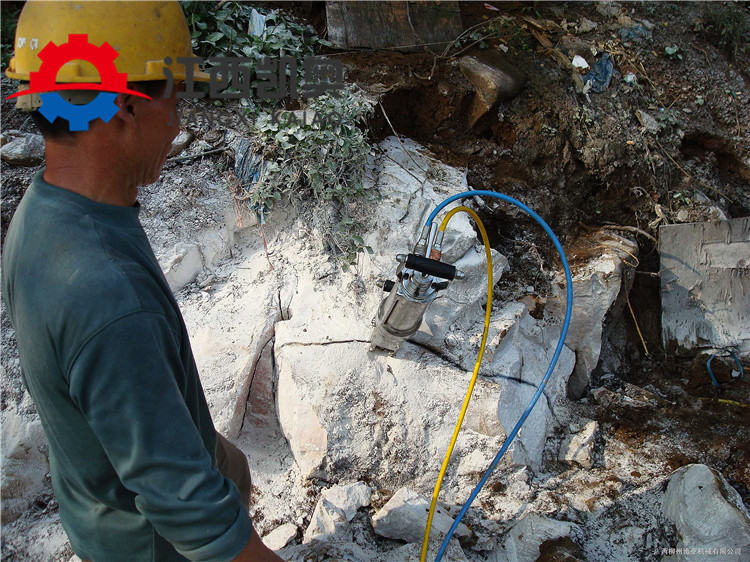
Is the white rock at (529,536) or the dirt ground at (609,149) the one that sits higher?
the dirt ground at (609,149)

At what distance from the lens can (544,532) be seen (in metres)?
2.08

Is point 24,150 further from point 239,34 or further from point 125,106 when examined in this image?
point 125,106

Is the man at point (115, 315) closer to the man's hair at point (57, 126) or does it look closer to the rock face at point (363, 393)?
the man's hair at point (57, 126)

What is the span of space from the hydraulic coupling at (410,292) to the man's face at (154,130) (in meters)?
1.00

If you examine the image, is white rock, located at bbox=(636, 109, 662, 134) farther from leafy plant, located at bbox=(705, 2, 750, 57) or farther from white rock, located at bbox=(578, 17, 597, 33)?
leafy plant, located at bbox=(705, 2, 750, 57)

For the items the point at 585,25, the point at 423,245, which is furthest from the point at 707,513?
the point at 585,25

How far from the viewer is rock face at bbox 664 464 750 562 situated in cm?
202

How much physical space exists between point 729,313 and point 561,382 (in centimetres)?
128

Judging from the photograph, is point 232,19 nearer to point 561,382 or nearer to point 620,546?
point 561,382

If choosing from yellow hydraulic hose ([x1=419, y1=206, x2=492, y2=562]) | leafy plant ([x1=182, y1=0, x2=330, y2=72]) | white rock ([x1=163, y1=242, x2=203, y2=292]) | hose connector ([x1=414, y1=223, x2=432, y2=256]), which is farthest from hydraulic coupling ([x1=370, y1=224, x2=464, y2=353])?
leafy plant ([x1=182, y1=0, x2=330, y2=72])

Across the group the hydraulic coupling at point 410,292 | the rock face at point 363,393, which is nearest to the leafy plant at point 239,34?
the rock face at point 363,393

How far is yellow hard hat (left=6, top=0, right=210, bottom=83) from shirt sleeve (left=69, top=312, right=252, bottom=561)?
0.49 meters

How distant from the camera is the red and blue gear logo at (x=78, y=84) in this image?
102 cm

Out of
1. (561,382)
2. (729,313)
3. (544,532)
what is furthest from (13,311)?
(729,313)
